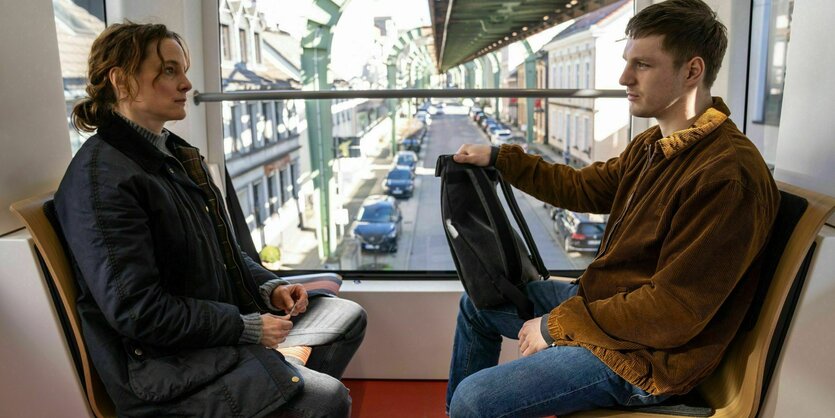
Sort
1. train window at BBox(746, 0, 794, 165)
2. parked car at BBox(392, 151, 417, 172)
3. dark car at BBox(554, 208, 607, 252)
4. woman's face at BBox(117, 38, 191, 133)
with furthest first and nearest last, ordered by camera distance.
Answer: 1. parked car at BBox(392, 151, 417, 172)
2. dark car at BBox(554, 208, 607, 252)
3. train window at BBox(746, 0, 794, 165)
4. woman's face at BBox(117, 38, 191, 133)

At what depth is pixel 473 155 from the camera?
197 cm

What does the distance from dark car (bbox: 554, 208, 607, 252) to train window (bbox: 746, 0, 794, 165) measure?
0.69m

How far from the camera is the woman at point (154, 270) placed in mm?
1515

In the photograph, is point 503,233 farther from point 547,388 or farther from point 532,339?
point 547,388

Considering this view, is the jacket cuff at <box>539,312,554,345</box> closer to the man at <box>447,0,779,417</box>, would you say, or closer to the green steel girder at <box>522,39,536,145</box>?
the man at <box>447,0,779,417</box>

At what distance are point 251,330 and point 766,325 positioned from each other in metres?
1.14

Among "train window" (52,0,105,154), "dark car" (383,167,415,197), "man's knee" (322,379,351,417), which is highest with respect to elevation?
"train window" (52,0,105,154)

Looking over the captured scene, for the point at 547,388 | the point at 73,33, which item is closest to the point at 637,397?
the point at 547,388

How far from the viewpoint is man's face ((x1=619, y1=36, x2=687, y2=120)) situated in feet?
5.24

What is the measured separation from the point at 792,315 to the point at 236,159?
231 cm

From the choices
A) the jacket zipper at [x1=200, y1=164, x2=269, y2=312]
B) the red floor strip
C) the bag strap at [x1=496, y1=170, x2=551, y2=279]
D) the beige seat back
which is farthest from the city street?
the beige seat back

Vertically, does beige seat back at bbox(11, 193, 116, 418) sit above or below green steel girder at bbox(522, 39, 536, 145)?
below

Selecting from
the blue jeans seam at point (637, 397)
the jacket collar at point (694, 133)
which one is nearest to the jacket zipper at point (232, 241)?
the blue jeans seam at point (637, 397)

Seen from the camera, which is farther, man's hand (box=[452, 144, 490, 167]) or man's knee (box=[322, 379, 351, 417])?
man's hand (box=[452, 144, 490, 167])
